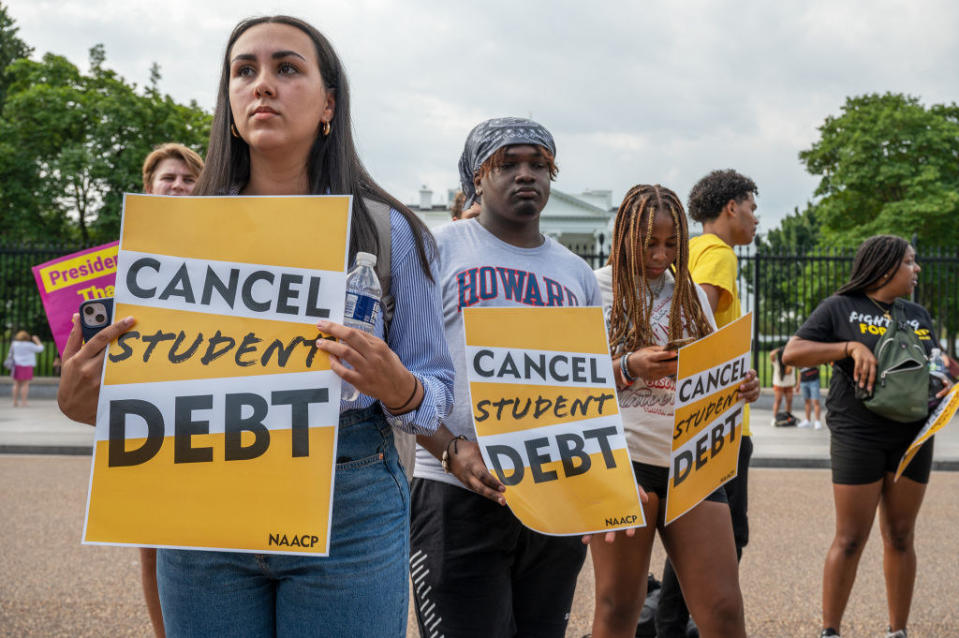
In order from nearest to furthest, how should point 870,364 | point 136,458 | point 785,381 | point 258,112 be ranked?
1. point 136,458
2. point 258,112
3. point 870,364
4. point 785,381

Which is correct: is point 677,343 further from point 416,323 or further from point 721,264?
point 416,323

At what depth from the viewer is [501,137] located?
7.82ft

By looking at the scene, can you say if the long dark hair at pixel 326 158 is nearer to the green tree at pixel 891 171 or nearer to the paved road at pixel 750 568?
the paved road at pixel 750 568

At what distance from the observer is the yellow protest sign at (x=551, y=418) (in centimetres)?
203

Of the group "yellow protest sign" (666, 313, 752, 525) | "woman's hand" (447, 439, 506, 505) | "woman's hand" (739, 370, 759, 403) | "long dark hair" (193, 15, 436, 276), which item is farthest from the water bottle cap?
"woman's hand" (739, 370, 759, 403)

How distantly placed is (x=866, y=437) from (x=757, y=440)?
7949 millimetres

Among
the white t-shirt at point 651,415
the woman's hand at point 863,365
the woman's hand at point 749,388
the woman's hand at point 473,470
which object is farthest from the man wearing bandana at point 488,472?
the woman's hand at point 863,365

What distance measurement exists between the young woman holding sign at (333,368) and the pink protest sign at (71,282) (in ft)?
5.08

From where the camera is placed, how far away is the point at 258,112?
1.54 meters

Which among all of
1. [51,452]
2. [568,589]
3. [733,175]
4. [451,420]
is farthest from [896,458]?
[51,452]

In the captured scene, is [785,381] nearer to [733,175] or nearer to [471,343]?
[733,175]

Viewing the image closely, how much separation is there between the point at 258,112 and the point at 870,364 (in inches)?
114

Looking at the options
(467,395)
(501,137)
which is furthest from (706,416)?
(501,137)

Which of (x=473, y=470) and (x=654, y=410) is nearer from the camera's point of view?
(x=473, y=470)
